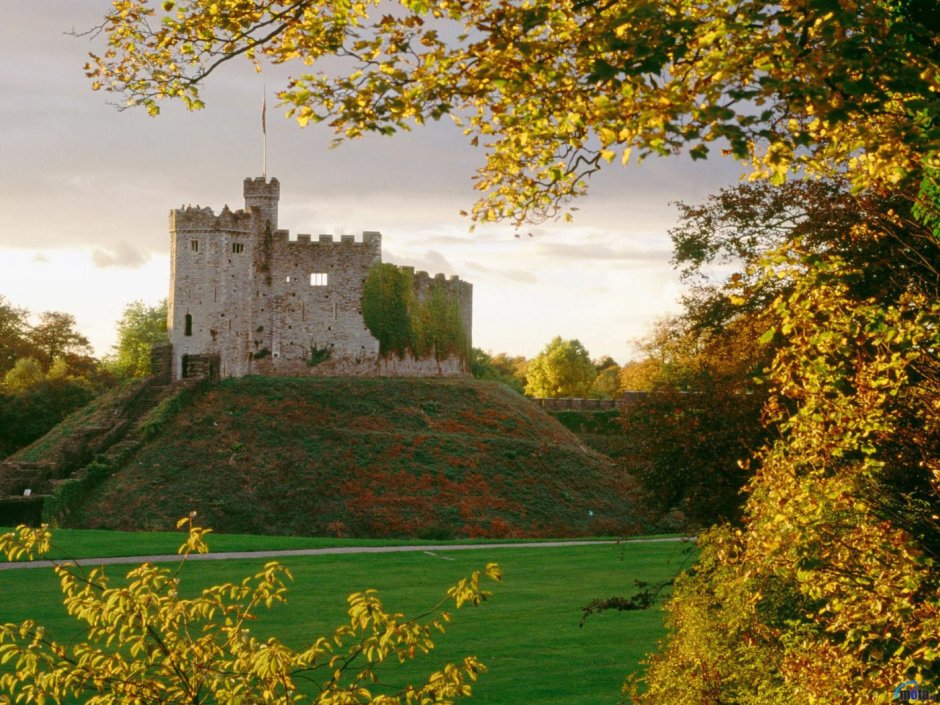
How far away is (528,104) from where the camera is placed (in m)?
9.63

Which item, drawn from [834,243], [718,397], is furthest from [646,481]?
[834,243]

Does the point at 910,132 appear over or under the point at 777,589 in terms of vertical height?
over

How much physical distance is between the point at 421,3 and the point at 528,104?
1.48 metres

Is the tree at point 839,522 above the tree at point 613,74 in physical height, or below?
below

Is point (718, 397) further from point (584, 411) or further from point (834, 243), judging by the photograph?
point (584, 411)

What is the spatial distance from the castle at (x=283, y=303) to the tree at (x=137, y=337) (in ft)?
79.7

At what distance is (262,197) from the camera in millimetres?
60531

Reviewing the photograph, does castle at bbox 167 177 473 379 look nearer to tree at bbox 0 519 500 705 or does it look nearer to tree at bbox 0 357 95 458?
tree at bbox 0 357 95 458

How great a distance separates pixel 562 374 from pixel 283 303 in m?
43.2

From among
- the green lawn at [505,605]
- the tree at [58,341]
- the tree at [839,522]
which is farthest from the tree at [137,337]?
the tree at [839,522]

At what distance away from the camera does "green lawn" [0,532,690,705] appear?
18078mm

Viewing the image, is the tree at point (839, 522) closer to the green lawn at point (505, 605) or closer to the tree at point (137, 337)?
the green lawn at point (505, 605)

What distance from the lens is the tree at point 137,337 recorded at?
82938 mm

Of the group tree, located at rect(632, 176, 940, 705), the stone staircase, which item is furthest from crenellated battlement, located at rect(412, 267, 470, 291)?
tree, located at rect(632, 176, 940, 705)
